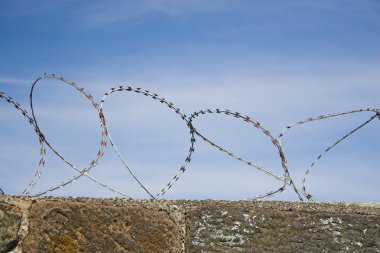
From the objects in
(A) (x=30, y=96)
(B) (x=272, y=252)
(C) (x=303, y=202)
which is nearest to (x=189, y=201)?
(B) (x=272, y=252)

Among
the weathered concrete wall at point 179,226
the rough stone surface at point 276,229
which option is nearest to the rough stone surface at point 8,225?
the weathered concrete wall at point 179,226

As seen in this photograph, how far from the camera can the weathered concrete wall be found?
3.53 metres

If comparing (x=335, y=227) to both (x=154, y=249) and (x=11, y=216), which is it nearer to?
(x=154, y=249)

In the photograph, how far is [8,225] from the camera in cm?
351

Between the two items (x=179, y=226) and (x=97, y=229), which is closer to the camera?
(x=97, y=229)

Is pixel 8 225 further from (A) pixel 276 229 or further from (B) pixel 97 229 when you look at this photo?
(A) pixel 276 229

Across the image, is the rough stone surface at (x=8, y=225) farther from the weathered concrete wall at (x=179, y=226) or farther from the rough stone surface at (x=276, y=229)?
the rough stone surface at (x=276, y=229)

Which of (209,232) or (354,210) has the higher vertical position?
(354,210)

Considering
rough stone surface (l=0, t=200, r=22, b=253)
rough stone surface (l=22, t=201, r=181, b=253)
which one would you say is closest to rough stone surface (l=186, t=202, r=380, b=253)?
rough stone surface (l=22, t=201, r=181, b=253)

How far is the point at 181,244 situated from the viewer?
3762 millimetres

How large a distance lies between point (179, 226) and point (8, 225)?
0.98 meters

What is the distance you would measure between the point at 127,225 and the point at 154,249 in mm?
207

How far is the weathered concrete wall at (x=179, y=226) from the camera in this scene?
11.6ft

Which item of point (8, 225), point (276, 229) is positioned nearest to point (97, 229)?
point (8, 225)
